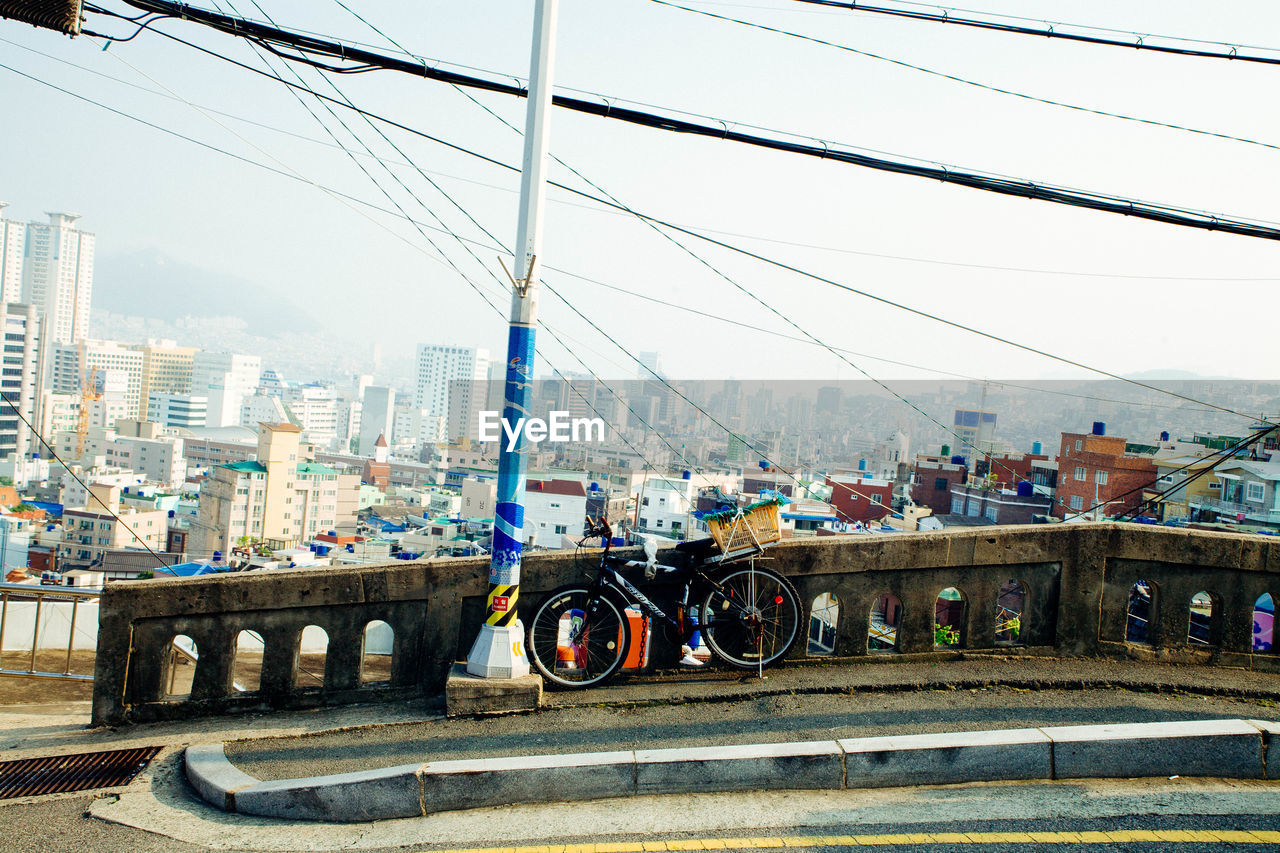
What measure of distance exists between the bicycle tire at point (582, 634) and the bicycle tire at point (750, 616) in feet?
2.03

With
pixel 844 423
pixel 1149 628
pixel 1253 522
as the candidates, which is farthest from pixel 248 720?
pixel 844 423

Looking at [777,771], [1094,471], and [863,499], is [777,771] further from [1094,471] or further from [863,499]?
[863,499]

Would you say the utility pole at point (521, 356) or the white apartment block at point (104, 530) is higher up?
the utility pole at point (521, 356)

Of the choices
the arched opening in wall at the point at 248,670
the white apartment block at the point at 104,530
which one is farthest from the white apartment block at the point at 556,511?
the arched opening in wall at the point at 248,670

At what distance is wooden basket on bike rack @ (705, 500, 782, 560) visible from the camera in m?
5.86

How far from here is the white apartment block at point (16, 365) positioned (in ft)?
469

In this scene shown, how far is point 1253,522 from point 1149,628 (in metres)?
38.4

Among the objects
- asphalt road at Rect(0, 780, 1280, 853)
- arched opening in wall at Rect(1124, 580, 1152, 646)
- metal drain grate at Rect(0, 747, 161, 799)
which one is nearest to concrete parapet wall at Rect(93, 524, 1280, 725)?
arched opening in wall at Rect(1124, 580, 1152, 646)

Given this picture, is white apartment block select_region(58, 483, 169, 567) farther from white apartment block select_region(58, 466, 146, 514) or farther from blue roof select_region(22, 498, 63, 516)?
blue roof select_region(22, 498, 63, 516)

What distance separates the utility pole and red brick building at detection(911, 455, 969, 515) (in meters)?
60.0

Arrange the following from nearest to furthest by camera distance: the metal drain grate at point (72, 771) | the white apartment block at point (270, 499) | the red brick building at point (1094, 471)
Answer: the metal drain grate at point (72, 771) < the red brick building at point (1094, 471) < the white apartment block at point (270, 499)

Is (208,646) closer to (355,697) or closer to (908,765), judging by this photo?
(355,697)

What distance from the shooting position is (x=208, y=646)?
19.2 feet

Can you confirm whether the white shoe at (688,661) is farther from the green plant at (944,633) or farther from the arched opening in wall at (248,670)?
the arched opening in wall at (248,670)
